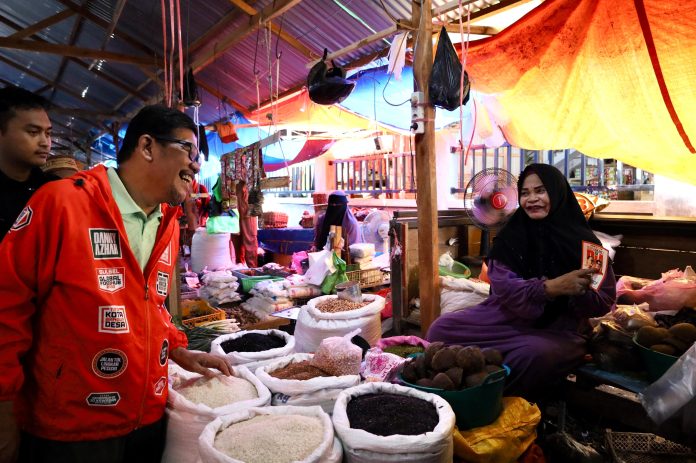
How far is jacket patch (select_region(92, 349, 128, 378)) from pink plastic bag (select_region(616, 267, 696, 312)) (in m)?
3.51

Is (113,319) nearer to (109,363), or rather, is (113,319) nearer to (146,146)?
(109,363)

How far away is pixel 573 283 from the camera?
2516 mm

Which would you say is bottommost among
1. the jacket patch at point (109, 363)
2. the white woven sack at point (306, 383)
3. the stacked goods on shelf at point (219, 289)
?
the stacked goods on shelf at point (219, 289)

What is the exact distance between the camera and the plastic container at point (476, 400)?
1996 mm

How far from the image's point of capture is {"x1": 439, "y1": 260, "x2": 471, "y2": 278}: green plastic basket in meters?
4.42

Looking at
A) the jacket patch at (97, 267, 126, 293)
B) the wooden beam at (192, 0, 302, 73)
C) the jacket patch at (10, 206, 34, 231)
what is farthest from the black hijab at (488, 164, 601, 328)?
the wooden beam at (192, 0, 302, 73)

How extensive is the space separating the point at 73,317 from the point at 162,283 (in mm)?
357

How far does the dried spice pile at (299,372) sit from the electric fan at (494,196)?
212 cm

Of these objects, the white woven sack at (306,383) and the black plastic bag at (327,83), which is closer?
the white woven sack at (306,383)

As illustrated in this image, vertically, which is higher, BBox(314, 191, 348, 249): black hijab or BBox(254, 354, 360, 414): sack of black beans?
BBox(314, 191, 348, 249): black hijab

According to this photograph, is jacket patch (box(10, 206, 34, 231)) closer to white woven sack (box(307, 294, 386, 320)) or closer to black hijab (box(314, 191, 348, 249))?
white woven sack (box(307, 294, 386, 320))

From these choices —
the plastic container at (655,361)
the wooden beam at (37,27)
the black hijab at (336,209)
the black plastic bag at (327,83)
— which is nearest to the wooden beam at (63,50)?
the wooden beam at (37,27)

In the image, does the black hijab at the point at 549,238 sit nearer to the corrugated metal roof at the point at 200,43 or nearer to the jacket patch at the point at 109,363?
the corrugated metal roof at the point at 200,43

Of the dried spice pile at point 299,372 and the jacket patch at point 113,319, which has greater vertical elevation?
the jacket patch at point 113,319
